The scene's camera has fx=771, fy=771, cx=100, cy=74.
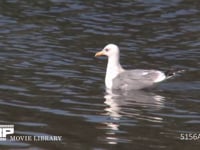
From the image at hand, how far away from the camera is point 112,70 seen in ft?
51.8

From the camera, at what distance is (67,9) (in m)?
23.2

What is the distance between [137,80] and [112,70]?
747 millimetres

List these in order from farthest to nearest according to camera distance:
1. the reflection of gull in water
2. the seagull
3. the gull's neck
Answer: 1. the gull's neck
2. the seagull
3. the reflection of gull in water

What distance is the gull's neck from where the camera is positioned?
15.4 metres

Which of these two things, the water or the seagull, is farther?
the seagull


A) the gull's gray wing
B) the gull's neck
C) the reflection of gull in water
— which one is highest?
the gull's neck

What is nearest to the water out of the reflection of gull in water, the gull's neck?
the reflection of gull in water

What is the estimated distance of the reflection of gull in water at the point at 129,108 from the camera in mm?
11914

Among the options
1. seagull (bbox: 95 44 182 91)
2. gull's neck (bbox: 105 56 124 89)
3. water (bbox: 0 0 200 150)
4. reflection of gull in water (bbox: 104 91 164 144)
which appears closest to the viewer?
water (bbox: 0 0 200 150)

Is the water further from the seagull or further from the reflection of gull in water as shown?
the seagull

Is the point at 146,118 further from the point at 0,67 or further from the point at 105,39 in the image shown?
the point at 105,39

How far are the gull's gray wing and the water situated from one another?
25cm

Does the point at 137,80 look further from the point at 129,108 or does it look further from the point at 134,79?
the point at 129,108

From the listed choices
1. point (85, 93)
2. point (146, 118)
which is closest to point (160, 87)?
point (85, 93)
